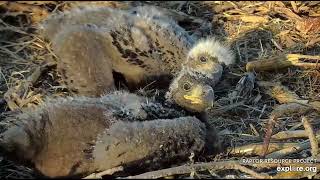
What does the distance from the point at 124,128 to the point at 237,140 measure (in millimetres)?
869

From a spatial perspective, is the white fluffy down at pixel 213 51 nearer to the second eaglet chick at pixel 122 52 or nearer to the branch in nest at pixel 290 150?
the second eaglet chick at pixel 122 52

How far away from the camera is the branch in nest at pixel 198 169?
2777 millimetres

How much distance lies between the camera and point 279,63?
14.3 ft

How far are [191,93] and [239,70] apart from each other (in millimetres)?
1190

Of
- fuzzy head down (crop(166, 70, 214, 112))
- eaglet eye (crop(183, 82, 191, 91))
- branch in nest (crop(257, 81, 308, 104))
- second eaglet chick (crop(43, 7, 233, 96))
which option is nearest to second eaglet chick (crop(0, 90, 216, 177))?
fuzzy head down (crop(166, 70, 214, 112))

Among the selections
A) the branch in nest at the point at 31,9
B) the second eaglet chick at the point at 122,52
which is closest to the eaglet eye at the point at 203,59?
the second eaglet chick at the point at 122,52

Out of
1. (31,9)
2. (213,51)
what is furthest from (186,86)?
(31,9)

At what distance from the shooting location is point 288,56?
4.36 m

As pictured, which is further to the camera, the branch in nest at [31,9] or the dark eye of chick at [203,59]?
the branch in nest at [31,9]

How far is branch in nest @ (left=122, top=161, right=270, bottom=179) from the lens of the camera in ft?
9.11

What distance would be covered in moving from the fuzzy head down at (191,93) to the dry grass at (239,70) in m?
0.31

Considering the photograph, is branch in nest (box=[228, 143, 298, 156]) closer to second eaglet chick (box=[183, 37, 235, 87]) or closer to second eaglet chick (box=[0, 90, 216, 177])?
second eaglet chick (box=[0, 90, 216, 177])

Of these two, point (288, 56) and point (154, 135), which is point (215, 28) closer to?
point (288, 56)

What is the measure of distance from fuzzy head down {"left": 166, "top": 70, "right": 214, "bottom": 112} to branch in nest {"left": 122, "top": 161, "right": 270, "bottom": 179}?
1.67 feet
